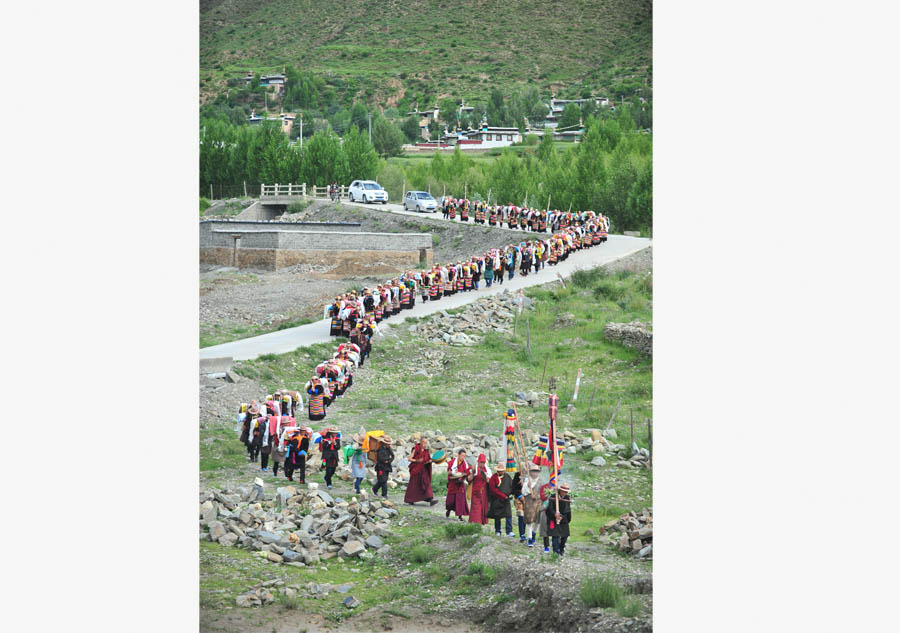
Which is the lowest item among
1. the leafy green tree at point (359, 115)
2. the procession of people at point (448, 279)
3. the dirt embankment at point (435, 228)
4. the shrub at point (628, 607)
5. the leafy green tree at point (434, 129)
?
the shrub at point (628, 607)

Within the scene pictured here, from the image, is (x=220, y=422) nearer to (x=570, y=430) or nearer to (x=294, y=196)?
(x=570, y=430)

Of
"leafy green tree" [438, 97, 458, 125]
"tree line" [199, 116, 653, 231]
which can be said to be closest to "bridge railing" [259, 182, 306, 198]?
"tree line" [199, 116, 653, 231]

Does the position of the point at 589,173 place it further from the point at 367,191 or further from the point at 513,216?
the point at 367,191

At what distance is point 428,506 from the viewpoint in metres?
16.2

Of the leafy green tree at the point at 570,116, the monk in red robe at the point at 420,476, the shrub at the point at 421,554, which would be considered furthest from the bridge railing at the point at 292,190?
the shrub at the point at 421,554

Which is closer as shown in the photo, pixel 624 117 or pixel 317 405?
pixel 317 405

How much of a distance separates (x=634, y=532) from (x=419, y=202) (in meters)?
37.4

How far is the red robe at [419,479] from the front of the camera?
53.0 feet

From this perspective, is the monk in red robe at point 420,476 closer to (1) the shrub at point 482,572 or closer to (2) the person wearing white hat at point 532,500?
(2) the person wearing white hat at point 532,500

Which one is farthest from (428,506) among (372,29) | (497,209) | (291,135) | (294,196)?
(294,196)

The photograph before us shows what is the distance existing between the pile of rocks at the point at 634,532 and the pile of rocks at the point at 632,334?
527 centimetres

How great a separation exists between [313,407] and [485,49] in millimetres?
7258

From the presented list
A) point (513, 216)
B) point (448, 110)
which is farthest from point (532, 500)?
point (513, 216)

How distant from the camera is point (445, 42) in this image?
1950 cm
